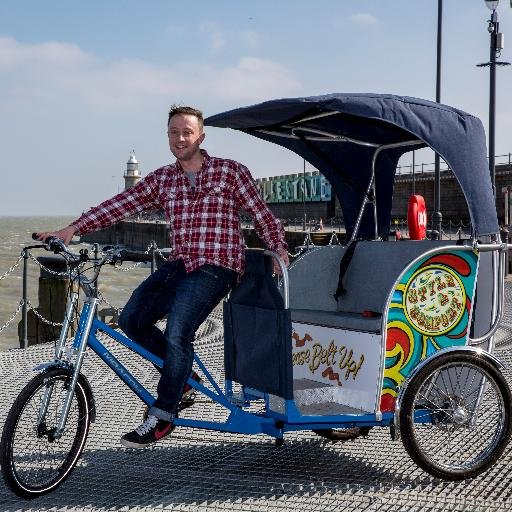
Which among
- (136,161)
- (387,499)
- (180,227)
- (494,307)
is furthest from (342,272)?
(136,161)

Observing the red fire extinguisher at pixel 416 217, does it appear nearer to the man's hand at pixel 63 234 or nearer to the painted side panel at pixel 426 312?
the painted side panel at pixel 426 312

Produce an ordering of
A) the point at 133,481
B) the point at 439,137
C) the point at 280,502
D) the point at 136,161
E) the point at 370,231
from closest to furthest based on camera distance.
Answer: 1. the point at 280,502
2. the point at 133,481
3. the point at 439,137
4. the point at 370,231
5. the point at 136,161

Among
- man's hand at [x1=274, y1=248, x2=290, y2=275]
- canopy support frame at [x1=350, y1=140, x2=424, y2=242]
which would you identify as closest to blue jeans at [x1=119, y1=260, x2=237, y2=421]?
man's hand at [x1=274, y1=248, x2=290, y2=275]

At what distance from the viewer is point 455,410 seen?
4.91 metres

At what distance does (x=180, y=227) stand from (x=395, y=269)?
160cm

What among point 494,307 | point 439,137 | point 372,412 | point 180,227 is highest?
point 439,137

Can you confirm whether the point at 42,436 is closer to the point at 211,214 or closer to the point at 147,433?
the point at 147,433

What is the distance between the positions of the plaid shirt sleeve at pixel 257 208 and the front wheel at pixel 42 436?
1309 mm

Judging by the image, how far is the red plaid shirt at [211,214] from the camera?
4.72 m

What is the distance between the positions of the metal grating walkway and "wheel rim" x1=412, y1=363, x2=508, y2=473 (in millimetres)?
142

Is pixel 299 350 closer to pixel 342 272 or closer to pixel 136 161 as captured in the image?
pixel 342 272

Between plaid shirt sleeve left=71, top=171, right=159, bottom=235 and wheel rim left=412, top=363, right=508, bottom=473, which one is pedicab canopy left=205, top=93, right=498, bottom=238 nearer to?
plaid shirt sleeve left=71, top=171, right=159, bottom=235

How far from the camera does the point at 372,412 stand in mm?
4793

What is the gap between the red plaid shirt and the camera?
472cm
